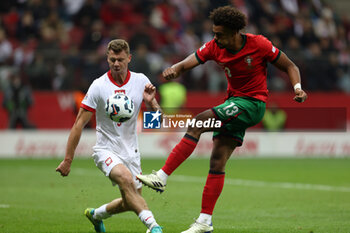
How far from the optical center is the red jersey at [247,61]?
7.44m

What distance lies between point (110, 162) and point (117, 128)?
0.45 m

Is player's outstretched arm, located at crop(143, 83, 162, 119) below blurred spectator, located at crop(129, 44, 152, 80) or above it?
below

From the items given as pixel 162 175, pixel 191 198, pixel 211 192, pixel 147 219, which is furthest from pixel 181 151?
pixel 191 198

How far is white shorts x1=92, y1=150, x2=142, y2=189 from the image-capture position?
7.43 m

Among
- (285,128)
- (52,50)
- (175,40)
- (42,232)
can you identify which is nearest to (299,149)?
(285,128)

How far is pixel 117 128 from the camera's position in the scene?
7660 millimetres

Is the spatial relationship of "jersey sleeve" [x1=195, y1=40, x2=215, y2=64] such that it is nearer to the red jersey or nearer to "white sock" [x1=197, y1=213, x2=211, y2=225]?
the red jersey

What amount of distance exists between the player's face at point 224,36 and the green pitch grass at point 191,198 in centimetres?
247

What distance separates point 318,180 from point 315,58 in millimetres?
8147

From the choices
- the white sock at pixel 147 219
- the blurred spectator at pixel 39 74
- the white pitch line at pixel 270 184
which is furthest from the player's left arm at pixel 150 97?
the blurred spectator at pixel 39 74

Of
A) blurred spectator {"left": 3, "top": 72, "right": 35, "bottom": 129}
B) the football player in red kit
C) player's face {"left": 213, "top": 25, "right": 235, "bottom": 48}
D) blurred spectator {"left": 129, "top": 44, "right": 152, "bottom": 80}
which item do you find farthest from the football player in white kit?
blurred spectator {"left": 3, "top": 72, "right": 35, "bottom": 129}

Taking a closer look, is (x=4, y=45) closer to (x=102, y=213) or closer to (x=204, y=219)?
(x=102, y=213)

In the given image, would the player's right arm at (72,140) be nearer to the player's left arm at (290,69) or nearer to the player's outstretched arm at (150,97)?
the player's outstretched arm at (150,97)

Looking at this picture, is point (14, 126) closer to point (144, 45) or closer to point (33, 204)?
point (144, 45)
